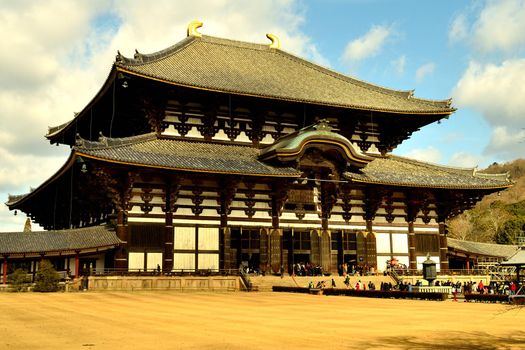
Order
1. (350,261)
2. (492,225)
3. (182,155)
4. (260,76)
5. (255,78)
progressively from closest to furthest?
(182,155) → (350,261) → (255,78) → (260,76) → (492,225)

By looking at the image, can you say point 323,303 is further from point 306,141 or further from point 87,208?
point 87,208

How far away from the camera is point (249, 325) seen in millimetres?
17891

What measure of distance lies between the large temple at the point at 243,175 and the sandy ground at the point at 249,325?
35.4ft

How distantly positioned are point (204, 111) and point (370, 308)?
22.6 m

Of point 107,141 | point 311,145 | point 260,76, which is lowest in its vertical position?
point 107,141

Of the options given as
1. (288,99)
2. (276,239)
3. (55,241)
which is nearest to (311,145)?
(288,99)

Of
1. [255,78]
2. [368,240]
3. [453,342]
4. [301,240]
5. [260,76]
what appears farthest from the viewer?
[260,76]

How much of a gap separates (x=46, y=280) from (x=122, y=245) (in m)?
4.81

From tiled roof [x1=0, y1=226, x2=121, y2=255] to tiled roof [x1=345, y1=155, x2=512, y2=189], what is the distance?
55.7ft

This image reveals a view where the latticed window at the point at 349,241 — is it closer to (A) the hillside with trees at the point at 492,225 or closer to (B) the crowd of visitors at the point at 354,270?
(B) the crowd of visitors at the point at 354,270

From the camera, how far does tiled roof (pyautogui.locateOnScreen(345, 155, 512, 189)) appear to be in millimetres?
43125

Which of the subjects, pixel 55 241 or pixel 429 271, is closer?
pixel 55 241

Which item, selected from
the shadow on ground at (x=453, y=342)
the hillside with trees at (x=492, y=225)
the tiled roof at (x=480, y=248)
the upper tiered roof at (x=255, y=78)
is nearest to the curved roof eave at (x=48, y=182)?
the upper tiered roof at (x=255, y=78)

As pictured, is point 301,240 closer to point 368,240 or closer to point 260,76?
point 368,240
